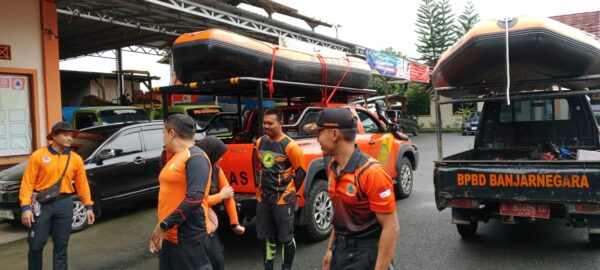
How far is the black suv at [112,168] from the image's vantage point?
21.5ft

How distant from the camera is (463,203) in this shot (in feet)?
15.9

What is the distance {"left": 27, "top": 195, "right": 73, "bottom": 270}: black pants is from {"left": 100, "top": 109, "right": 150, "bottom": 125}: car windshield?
7913 millimetres

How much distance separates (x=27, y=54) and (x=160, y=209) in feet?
23.8

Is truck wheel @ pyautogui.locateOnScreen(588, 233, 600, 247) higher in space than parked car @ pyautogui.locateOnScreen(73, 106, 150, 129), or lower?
lower

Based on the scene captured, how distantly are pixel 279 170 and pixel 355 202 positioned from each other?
201cm

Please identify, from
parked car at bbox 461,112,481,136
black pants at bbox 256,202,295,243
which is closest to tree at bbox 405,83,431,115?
parked car at bbox 461,112,481,136

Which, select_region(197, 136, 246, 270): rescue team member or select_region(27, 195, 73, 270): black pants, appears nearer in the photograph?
select_region(197, 136, 246, 270): rescue team member

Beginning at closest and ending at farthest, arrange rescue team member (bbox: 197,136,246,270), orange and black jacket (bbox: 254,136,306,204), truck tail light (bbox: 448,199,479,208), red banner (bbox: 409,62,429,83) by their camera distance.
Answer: rescue team member (bbox: 197,136,246,270)
orange and black jacket (bbox: 254,136,306,204)
truck tail light (bbox: 448,199,479,208)
red banner (bbox: 409,62,429,83)

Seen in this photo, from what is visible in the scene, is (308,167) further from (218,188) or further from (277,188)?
(218,188)

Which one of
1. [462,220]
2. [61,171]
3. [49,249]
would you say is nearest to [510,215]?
[462,220]

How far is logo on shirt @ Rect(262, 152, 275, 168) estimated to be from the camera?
434 cm

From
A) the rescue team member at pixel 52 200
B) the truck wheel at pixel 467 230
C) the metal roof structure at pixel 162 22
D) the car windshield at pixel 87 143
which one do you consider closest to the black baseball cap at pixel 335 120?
the rescue team member at pixel 52 200

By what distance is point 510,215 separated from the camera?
4.65 m

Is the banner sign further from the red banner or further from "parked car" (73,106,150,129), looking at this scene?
"parked car" (73,106,150,129)
